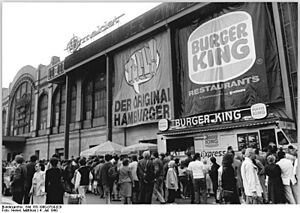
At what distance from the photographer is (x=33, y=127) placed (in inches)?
1304

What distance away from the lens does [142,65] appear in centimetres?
1966

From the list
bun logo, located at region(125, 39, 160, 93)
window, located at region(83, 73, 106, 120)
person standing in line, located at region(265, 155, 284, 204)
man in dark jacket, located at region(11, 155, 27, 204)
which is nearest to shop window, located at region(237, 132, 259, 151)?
person standing in line, located at region(265, 155, 284, 204)

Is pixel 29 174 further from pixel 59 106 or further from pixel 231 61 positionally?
pixel 59 106

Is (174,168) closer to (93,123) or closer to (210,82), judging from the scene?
(210,82)

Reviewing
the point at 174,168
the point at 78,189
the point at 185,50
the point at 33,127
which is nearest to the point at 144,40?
the point at 185,50

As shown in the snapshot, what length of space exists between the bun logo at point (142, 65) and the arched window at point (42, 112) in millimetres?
14978

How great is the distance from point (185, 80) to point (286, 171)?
1014 cm

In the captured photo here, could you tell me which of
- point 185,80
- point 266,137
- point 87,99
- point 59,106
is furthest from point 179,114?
point 59,106

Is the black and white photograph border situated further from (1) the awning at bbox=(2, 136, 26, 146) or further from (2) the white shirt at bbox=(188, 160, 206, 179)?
(1) the awning at bbox=(2, 136, 26, 146)

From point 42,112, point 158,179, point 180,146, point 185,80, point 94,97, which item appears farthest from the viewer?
point 42,112

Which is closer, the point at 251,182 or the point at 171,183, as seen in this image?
the point at 251,182

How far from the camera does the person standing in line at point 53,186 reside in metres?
7.25

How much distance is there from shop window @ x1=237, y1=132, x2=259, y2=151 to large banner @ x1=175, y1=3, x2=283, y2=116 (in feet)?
8.36

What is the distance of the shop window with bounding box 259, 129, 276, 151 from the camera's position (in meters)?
A: 11.3
